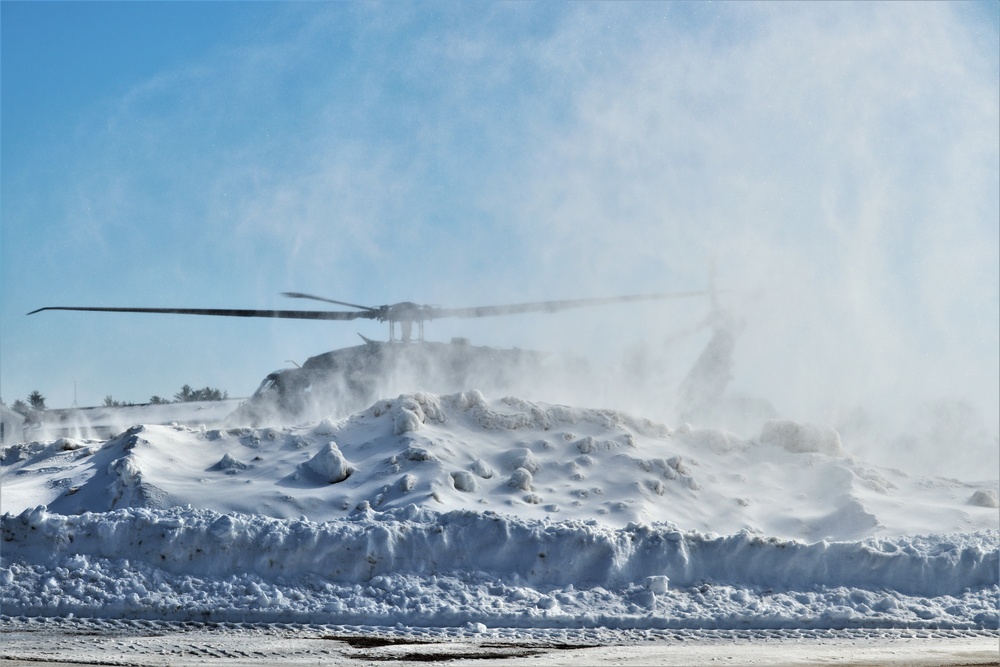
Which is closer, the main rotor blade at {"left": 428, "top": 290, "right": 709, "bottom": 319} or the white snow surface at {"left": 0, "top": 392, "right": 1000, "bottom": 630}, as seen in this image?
the white snow surface at {"left": 0, "top": 392, "right": 1000, "bottom": 630}

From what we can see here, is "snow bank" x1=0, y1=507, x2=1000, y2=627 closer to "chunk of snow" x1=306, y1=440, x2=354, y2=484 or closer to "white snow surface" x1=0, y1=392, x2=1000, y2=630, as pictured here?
"white snow surface" x1=0, y1=392, x2=1000, y2=630

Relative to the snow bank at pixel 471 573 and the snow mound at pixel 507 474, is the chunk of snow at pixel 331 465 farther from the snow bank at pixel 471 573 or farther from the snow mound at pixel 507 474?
the snow bank at pixel 471 573

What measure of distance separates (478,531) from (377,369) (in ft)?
29.8

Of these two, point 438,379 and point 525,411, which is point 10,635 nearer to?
point 525,411

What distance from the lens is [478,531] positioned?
33.7ft

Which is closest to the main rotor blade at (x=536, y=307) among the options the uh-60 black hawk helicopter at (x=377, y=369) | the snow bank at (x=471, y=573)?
the uh-60 black hawk helicopter at (x=377, y=369)

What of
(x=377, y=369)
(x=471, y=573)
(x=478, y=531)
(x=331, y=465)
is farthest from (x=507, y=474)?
(x=377, y=369)

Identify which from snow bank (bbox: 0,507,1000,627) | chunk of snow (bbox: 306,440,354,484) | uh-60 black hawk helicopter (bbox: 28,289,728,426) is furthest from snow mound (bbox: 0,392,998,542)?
uh-60 black hawk helicopter (bbox: 28,289,728,426)

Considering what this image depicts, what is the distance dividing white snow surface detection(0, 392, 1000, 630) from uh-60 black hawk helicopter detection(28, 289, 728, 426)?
3.88m

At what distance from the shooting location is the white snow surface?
9.21 m

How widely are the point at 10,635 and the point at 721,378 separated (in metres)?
15.6

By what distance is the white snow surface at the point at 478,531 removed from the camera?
9.21m

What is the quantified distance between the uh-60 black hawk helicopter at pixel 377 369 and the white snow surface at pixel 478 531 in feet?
12.7

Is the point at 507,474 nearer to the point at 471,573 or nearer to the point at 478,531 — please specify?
the point at 478,531
